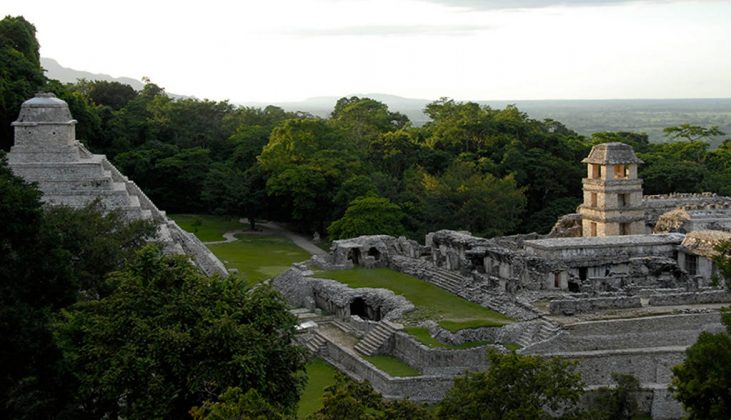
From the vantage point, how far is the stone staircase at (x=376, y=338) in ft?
99.6

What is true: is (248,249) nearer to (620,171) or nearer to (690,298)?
(620,171)

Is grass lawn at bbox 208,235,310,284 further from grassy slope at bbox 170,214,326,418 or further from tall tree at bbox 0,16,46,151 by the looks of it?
tall tree at bbox 0,16,46,151

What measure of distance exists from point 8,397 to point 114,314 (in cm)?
286

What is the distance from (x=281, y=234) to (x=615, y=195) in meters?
20.9

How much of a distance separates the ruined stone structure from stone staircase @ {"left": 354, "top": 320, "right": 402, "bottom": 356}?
775cm

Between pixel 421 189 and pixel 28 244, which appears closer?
pixel 28 244

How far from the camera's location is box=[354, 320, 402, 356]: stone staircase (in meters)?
30.4

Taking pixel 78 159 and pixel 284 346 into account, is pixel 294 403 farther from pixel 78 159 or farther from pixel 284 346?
pixel 78 159

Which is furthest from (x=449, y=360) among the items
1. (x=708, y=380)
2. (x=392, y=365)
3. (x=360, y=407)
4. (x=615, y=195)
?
(x=615, y=195)

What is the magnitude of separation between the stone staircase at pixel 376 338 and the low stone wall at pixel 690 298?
8.52 metres

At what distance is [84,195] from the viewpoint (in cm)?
3462

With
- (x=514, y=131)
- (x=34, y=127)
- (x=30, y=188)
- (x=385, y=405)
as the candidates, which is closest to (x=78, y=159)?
(x=34, y=127)

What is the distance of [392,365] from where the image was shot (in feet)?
95.2

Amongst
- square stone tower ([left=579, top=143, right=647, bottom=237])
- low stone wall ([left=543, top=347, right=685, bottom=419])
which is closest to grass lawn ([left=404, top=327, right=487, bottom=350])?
low stone wall ([left=543, top=347, right=685, bottom=419])
